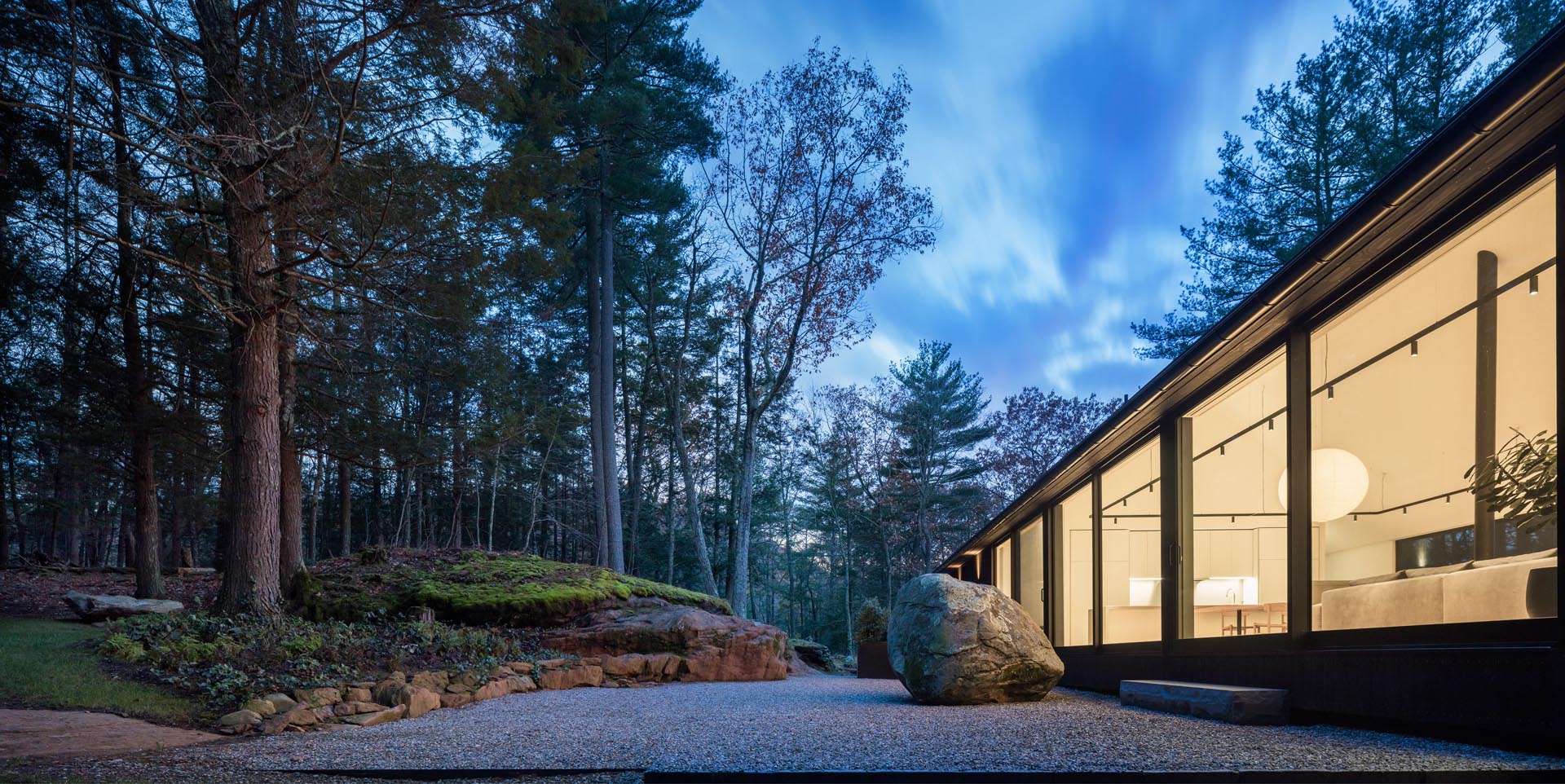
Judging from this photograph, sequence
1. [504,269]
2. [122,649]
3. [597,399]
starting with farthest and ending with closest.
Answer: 1. [597,399]
2. [504,269]
3. [122,649]

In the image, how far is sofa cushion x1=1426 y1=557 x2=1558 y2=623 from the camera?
3744mm

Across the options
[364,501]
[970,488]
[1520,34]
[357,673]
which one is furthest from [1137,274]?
[357,673]

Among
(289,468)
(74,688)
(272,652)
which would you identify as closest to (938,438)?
(289,468)

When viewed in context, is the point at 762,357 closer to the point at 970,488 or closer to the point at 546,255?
the point at 546,255

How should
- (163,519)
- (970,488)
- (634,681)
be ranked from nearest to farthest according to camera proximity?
1. (634,681)
2. (163,519)
3. (970,488)

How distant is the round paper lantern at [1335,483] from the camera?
16.9 ft

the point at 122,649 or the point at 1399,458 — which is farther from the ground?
the point at 1399,458

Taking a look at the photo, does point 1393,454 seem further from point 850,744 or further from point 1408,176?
point 850,744

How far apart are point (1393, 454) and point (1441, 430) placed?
1.39ft

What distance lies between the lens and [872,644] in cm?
1337

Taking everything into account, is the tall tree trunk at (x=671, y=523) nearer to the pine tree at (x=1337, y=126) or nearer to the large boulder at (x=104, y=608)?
the pine tree at (x=1337, y=126)

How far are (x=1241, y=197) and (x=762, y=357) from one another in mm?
10703

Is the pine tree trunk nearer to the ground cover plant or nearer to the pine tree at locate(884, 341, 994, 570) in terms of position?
the ground cover plant

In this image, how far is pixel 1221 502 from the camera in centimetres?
668
